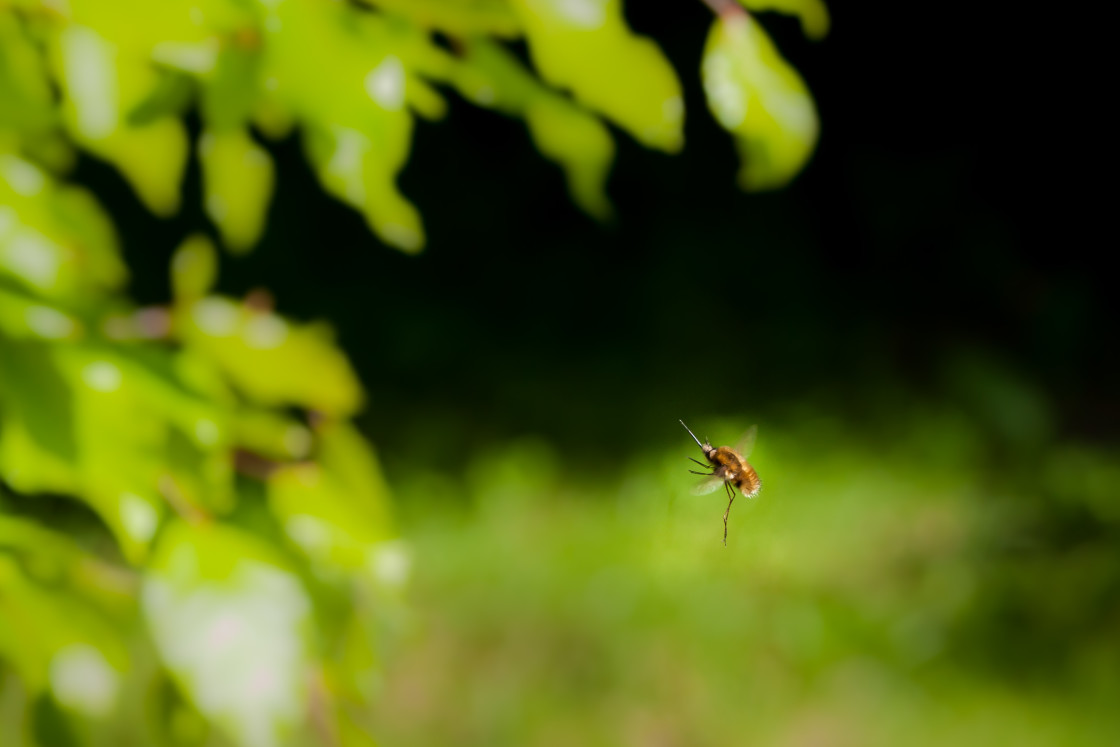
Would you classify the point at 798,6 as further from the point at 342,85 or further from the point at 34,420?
the point at 34,420

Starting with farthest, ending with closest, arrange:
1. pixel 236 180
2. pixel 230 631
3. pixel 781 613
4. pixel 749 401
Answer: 1. pixel 781 613
2. pixel 749 401
3. pixel 236 180
4. pixel 230 631

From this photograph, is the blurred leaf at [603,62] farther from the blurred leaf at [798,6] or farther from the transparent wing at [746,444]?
the transparent wing at [746,444]

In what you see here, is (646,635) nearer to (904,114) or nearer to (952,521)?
(952,521)

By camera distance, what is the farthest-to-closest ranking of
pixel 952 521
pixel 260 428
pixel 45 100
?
pixel 952 521
pixel 260 428
pixel 45 100

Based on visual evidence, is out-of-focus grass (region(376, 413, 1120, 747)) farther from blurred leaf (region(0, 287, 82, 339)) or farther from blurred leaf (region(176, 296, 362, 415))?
blurred leaf (region(0, 287, 82, 339))

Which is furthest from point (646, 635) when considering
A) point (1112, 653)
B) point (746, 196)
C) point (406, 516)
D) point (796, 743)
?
point (746, 196)


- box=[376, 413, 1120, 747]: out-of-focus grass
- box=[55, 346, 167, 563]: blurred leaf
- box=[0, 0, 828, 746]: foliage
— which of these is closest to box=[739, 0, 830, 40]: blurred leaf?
box=[0, 0, 828, 746]: foliage

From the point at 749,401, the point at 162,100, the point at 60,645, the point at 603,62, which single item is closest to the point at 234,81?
the point at 162,100
